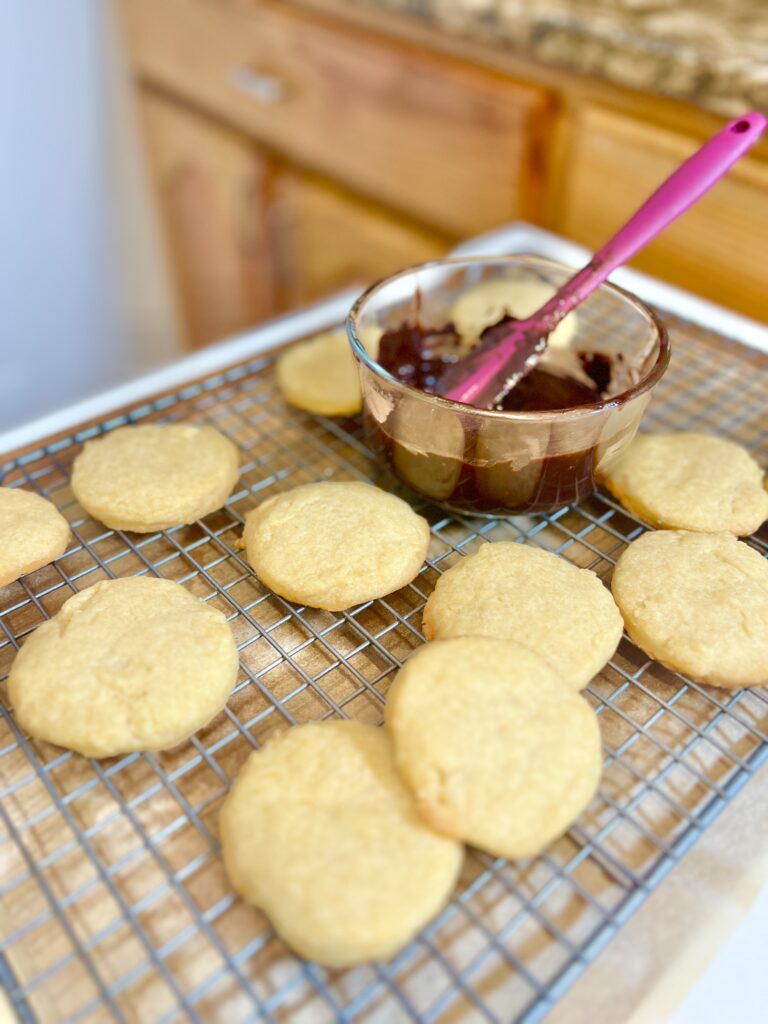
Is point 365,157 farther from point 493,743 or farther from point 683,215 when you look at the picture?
point 493,743

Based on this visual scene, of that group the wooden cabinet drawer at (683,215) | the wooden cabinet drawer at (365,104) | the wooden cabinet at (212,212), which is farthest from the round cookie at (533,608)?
the wooden cabinet at (212,212)

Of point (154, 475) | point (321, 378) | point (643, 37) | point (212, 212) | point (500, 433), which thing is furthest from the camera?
point (212, 212)

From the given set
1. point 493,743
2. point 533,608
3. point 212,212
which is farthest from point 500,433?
point 212,212

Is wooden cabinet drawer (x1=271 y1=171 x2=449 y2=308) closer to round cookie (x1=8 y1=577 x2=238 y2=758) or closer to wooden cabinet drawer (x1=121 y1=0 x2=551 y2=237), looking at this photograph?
wooden cabinet drawer (x1=121 y1=0 x2=551 y2=237)

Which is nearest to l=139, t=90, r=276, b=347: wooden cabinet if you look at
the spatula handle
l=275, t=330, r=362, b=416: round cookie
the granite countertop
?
the granite countertop

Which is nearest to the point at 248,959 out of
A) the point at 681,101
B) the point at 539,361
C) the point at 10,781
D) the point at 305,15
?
the point at 10,781

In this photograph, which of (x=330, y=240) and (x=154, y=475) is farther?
(x=330, y=240)

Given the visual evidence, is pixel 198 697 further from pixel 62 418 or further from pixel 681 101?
pixel 681 101

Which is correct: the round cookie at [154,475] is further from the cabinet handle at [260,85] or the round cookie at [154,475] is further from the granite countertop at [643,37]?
the cabinet handle at [260,85]
